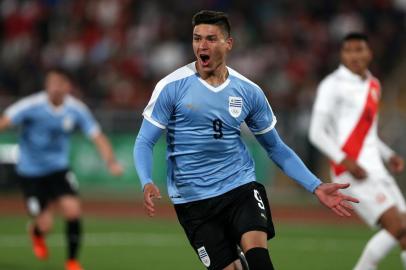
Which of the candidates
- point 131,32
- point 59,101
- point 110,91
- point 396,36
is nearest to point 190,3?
point 131,32

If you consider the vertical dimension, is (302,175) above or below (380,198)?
above

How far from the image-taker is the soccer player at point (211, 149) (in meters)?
7.05

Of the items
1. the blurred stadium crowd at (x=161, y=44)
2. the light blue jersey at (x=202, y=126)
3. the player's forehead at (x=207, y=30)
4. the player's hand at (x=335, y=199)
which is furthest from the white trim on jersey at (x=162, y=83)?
the blurred stadium crowd at (x=161, y=44)

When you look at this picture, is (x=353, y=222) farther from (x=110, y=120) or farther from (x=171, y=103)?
(x=171, y=103)

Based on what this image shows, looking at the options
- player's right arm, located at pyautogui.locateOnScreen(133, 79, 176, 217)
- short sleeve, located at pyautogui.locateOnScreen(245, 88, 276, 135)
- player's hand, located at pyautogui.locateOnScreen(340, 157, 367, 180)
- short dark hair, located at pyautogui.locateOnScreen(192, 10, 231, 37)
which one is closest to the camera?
player's right arm, located at pyautogui.locateOnScreen(133, 79, 176, 217)

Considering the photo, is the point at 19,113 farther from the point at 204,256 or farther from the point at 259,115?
the point at 204,256

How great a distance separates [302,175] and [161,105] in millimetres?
1239

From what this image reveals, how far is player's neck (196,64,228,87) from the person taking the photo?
23.6 feet

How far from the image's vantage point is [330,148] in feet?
29.9

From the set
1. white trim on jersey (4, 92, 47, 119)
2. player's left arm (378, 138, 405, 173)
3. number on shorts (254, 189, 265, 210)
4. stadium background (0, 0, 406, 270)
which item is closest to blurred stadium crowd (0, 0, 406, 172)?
stadium background (0, 0, 406, 270)

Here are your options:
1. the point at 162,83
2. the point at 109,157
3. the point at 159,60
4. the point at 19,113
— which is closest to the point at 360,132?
the point at 162,83

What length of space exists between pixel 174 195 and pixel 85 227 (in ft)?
31.6

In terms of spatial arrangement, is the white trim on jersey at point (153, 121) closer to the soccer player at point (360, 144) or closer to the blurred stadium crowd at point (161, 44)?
the soccer player at point (360, 144)

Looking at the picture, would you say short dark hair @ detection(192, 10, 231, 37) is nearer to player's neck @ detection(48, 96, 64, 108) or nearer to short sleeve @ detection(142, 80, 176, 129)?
short sleeve @ detection(142, 80, 176, 129)
